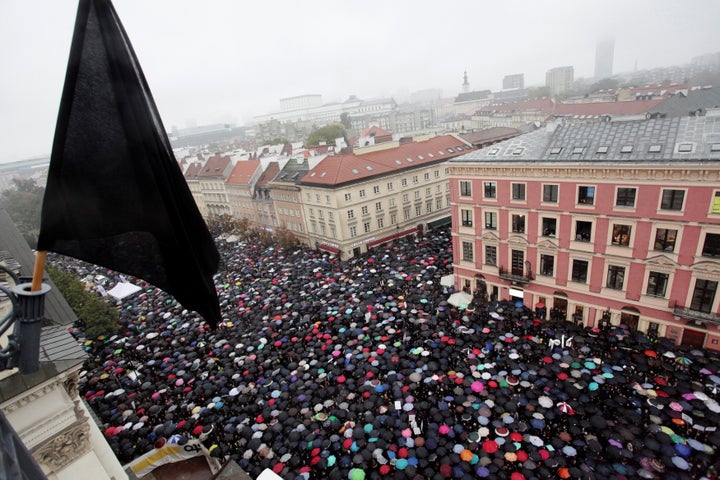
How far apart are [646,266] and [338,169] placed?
36.2 meters

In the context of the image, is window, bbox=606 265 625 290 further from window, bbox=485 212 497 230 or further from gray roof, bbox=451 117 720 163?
window, bbox=485 212 497 230

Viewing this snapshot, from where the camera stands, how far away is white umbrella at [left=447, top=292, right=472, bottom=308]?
3406cm

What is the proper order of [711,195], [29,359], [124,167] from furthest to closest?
[711,195]
[29,359]
[124,167]

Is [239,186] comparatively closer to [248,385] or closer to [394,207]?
[394,207]

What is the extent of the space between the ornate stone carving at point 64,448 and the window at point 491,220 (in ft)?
103

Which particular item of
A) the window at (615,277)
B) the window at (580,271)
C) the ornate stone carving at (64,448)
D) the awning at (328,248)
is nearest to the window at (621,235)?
the window at (615,277)

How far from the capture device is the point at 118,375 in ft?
102

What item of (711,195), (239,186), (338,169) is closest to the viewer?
(711,195)

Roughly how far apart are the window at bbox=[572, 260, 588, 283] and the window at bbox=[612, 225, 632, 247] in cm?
288

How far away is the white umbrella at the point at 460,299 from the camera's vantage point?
34062mm

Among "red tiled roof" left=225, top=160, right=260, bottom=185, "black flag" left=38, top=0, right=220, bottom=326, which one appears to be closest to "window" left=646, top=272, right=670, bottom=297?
"black flag" left=38, top=0, right=220, bottom=326

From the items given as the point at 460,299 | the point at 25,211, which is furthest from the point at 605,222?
the point at 25,211

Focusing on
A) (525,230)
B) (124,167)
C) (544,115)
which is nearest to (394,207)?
(525,230)

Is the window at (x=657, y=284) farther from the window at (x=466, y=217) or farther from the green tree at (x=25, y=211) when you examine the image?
the green tree at (x=25, y=211)
